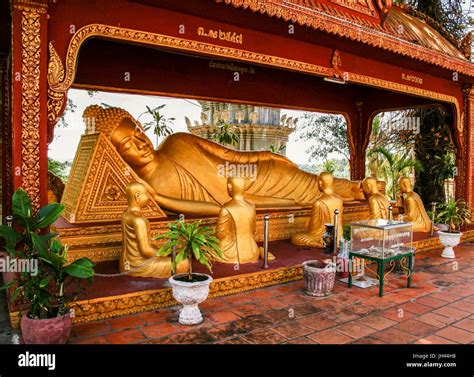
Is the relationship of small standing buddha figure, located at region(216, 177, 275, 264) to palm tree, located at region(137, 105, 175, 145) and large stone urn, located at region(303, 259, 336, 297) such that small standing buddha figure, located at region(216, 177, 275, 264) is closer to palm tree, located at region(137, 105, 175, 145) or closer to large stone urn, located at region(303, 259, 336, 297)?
large stone urn, located at region(303, 259, 336, 297)

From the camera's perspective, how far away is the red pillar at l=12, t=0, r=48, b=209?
3.17 m

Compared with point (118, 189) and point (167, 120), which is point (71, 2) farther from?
point (167, 120)

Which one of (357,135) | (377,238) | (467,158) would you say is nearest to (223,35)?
(377,238)

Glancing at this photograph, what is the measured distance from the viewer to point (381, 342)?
3145 mm

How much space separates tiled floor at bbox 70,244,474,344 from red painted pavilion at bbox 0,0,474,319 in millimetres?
541

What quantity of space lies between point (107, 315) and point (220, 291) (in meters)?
1.14

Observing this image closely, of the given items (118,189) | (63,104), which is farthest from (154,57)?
(63,104)

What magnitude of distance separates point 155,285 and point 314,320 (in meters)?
1.50

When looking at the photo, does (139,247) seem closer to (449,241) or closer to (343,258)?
(343,258)

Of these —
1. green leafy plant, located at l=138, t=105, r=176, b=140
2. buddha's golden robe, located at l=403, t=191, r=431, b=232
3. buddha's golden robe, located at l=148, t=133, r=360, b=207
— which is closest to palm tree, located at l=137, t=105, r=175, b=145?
green leafy plant, located at l=138, t=105, r=176, b=140

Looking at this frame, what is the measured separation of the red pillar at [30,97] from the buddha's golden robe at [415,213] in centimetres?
559

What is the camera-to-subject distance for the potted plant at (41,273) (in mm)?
2826

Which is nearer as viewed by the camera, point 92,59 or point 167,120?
point 92,59

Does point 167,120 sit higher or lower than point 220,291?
higher
